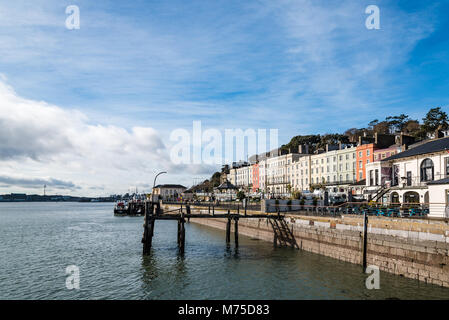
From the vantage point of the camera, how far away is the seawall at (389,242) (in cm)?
1911

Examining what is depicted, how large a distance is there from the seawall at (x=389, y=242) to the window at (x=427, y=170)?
1242cm

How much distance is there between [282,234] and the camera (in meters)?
35.4

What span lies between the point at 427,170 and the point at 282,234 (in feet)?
51.4

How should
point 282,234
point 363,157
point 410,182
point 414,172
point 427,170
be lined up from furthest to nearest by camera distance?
point 363,157 → point 410,182 → point 414,172 → point 282,234 → point 427,170

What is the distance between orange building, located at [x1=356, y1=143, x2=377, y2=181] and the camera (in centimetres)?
6256

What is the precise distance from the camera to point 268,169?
103 m

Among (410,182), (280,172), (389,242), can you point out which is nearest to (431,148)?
(410,182)

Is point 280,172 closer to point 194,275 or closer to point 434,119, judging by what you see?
point 434,119

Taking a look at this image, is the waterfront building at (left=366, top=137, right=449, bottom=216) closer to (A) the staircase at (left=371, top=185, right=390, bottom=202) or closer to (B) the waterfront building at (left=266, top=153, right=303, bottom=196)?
(A) the staircase at (left=371, top=185, right=390, bottom=202)

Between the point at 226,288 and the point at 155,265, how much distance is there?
8.39 m

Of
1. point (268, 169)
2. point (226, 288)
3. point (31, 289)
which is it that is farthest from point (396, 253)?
point (268, 169)

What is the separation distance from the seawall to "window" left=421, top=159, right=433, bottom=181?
12419 millimetres

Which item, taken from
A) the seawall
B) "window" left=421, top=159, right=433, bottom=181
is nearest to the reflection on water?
the seawall
